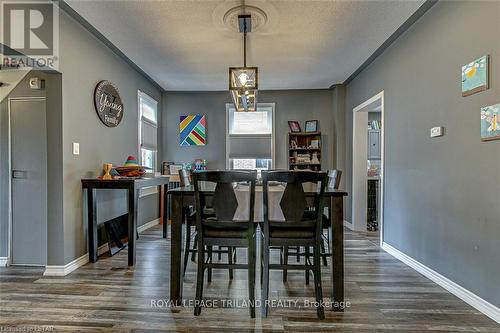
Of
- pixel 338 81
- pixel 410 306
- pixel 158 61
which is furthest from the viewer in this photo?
pixel 338 81

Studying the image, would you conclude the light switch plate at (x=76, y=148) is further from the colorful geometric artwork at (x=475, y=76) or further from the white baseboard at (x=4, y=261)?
the colorful geometric artwork at (x=475, y=76)

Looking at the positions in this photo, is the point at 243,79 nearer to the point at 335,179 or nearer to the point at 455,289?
the point at 335,179

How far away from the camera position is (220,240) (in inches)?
78.5

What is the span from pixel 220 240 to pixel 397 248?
2.50 metres

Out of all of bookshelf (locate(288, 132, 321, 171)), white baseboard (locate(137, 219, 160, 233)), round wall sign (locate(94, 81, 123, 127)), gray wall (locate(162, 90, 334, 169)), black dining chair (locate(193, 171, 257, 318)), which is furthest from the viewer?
gray wall (locate(162, 90, 334, 169))

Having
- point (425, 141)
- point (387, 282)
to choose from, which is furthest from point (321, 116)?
point (387, 282)

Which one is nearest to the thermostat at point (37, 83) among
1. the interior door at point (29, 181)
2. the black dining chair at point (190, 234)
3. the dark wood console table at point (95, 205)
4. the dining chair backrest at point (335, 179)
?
A: the interior door at point (29, 181)

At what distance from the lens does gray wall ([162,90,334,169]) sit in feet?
18.2

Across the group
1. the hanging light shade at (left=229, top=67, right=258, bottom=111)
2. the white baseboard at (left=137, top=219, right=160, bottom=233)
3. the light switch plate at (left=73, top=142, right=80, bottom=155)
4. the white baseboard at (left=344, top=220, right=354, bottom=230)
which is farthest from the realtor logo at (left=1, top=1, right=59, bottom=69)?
the white baseboard at (left=344, top=220, right=354, bottom=230)

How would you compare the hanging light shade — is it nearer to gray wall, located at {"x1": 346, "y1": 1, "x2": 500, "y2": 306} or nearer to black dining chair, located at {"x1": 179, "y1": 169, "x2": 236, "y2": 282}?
black dining chair, located at {"x1": 179, "y1": 169, "x2": 236, "y2": 282}

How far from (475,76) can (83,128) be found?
12.5 ft

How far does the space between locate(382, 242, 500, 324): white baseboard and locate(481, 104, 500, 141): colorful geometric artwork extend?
1.25 meters

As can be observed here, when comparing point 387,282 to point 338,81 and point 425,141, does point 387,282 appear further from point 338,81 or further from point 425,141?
point 338,81

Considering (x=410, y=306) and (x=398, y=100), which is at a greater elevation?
(x=398, y=100)
